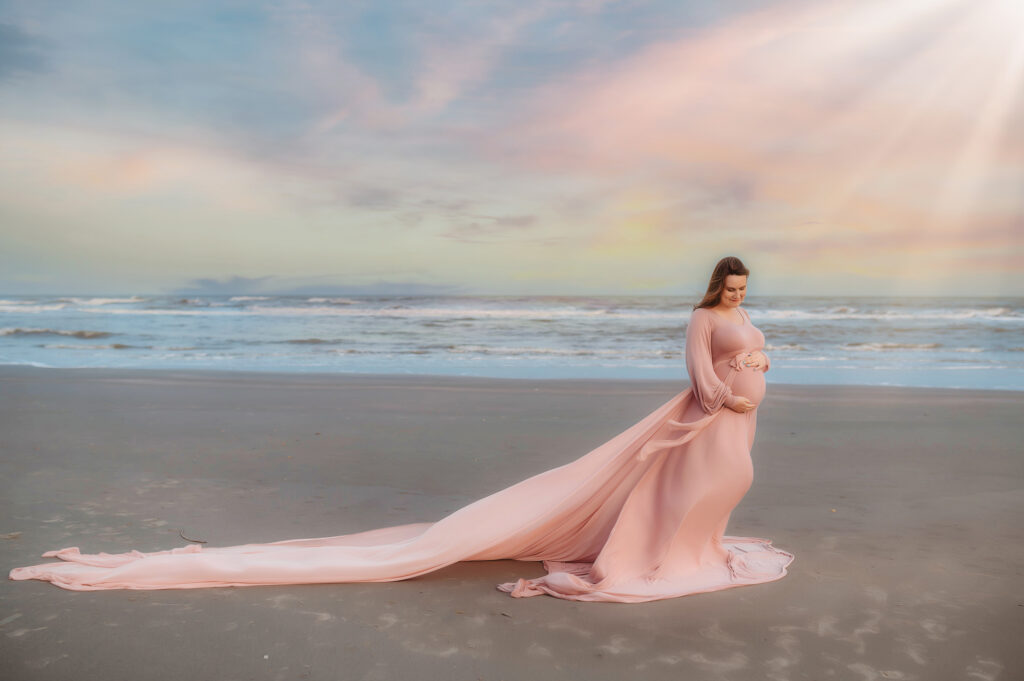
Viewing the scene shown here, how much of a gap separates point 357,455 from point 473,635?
4467mm

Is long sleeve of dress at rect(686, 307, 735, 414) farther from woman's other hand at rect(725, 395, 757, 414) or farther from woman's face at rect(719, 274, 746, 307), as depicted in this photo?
woman's face at rect(719, 274, 746, 307)

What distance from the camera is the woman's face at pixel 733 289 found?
14.3 feet

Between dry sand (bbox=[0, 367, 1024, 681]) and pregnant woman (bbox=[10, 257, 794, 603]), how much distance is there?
120mm

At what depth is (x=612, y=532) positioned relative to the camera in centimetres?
434

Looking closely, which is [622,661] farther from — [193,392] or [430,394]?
[193,392]

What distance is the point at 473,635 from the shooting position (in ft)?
12.0

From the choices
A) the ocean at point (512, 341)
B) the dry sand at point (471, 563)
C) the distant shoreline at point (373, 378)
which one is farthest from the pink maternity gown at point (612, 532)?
the ocean at point (512, 341)

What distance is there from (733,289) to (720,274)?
0.12 meters

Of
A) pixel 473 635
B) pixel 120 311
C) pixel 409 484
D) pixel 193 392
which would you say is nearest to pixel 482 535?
pixel 473 635

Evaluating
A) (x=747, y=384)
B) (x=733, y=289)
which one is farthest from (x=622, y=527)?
(x=733, y=289)

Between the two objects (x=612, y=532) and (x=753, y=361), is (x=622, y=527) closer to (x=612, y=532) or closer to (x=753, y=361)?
(x=612, y=532)

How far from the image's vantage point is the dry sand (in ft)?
11.3

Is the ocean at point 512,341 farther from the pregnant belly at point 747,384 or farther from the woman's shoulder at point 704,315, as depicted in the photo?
the woman's shoulder at point 704,315

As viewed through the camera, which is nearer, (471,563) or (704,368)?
(704,368)
